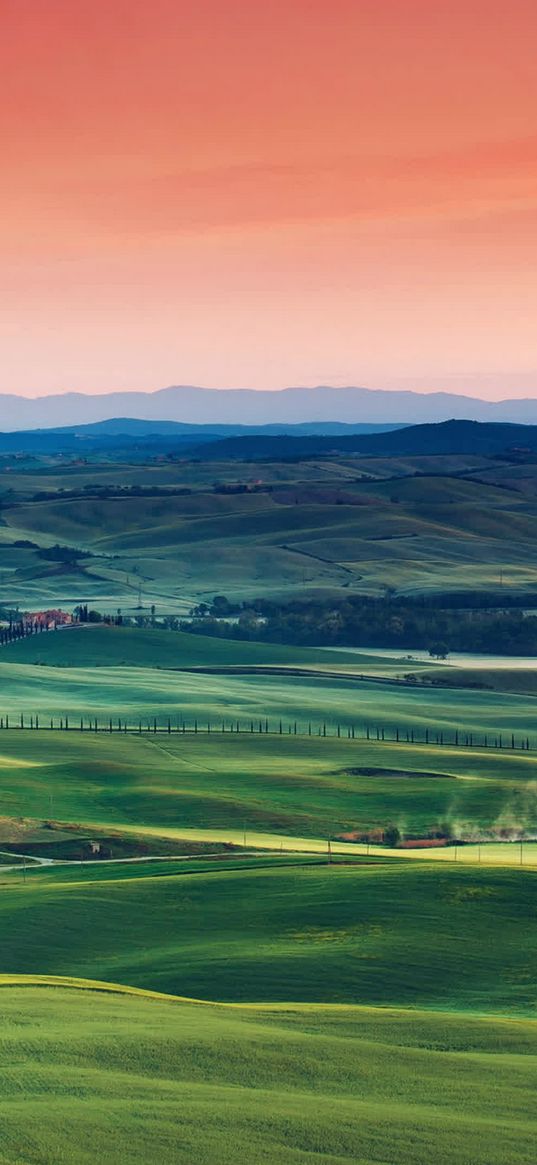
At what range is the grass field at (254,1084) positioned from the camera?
2967cm

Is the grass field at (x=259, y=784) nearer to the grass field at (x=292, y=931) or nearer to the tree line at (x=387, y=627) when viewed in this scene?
the grass field at (x=292, y=931)

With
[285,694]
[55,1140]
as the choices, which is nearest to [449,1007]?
[55,1140]

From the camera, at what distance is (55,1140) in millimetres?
29000

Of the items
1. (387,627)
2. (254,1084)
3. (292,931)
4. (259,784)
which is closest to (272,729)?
(259,784)

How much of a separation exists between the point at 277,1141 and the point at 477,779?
65.4 m

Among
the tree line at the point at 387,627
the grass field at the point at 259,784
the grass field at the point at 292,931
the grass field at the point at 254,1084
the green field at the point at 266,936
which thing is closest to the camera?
the grass field at the point at 254,1084

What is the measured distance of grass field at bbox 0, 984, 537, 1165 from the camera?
2967 centimetres

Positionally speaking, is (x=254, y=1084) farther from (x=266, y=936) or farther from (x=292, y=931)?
(x=292, y=931)

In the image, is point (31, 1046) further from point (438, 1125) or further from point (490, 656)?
point (490, 656)

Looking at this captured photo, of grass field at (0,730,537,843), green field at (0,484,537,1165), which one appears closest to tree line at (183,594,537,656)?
green field at (0,484,537,1165)

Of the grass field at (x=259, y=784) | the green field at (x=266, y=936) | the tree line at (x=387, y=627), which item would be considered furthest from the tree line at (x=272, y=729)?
the tree line at (x=387, y=627)

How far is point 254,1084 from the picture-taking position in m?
34.2

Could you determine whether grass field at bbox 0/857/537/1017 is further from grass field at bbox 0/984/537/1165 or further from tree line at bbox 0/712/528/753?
tree line at bbox 0/712/528/753

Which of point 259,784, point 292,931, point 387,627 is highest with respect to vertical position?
point 292,931
